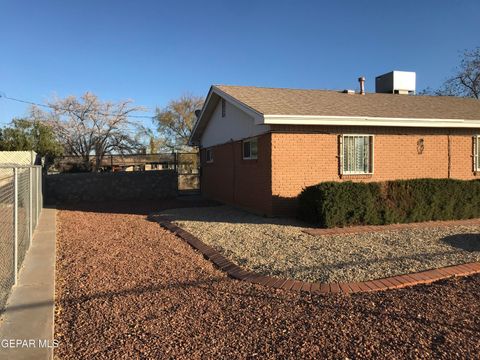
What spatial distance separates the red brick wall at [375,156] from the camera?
10.6 metres

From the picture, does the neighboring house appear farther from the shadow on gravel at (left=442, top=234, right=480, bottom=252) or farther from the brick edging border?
the brick edging border

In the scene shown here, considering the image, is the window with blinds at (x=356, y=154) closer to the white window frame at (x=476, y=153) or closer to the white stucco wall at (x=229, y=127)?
the white stucco wall at (x=229, y=127)

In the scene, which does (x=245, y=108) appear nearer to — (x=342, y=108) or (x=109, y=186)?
(x=342, y=108)

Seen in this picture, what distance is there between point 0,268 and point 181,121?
4310 centimetres

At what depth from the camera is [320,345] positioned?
343 centimetres

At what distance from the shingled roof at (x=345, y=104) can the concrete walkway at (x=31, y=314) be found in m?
6.17

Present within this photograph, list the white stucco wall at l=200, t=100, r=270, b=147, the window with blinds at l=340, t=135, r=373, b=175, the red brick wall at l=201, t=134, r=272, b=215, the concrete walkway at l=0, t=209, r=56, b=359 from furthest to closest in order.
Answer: the white stucco wall at l=200, t=100, r=270, b=147
the window with blinds at l=340, t=135, r=373, b=175
the red brick wall at l=201, t=134, r=272, b=215
the concrete walkway at l=0, t=209, r=56, b=359

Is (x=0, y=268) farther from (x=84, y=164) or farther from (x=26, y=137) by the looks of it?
(x=26, y=137)

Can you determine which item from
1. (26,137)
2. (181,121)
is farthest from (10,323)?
(181,121)

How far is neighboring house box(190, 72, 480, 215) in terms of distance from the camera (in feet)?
34.7

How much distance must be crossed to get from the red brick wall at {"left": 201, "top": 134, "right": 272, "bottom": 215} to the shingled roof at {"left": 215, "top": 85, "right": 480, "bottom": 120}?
1214 mm

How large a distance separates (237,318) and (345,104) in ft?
32.4

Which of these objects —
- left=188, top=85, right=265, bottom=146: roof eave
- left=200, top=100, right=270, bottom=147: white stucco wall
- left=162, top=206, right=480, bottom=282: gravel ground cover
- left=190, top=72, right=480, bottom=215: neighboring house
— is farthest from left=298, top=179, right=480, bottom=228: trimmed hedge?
left=200, top=100, right=270, bottom=147: white stucco wall

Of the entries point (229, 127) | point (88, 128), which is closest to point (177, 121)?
point (88, 128)
